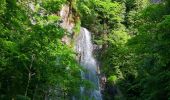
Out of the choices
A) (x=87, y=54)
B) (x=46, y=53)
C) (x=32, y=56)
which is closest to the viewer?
(x=32, y=56)

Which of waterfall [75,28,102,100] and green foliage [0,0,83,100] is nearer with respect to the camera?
green foliage [0,0,83,100]

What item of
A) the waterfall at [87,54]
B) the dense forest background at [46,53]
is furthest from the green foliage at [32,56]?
the waterfall at [87,54]

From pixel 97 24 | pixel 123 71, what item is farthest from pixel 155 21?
pixel 97 24

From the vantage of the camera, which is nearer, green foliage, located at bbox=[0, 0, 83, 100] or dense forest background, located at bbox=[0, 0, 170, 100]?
green foliage, located at bbox=[0, 0, 83, 100]

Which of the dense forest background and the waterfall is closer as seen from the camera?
the dense forest background

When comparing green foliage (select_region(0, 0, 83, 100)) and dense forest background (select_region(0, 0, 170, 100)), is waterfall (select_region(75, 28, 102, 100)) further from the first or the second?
green foliage (select_region(0, 0, 83, 100))

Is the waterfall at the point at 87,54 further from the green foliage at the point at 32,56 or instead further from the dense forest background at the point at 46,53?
the green foliage at the point at 32,56

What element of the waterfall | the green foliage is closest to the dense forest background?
the green foliage

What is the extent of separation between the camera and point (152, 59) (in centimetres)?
1430

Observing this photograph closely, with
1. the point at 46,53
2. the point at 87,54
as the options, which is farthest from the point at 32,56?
the point at 87,54

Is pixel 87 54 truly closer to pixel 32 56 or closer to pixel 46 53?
pixel 46 53

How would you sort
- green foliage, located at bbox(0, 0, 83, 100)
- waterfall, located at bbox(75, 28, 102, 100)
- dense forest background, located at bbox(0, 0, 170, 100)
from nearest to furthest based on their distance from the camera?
green foliage, located at bbox(0, 0, 83, 100), dense forest background, located at bbox(0, 0, 170, 100), waterfall, located at bbox(75, 28, 102, 100)

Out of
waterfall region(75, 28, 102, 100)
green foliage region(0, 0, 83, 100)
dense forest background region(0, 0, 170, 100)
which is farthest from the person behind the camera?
waterfall region(75, 28, 102, 100)

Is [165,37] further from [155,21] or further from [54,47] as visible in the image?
[54,47]
